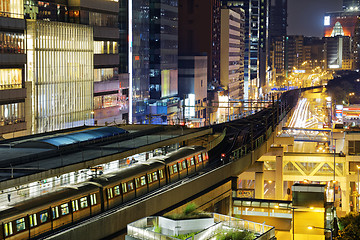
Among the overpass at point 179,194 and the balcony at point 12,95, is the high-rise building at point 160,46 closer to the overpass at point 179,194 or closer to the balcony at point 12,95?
the overpass at point 179,194

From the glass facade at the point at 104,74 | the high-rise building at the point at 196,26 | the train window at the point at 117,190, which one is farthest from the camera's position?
the high-rise building at the point at 196,26

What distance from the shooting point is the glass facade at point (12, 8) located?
203 feet

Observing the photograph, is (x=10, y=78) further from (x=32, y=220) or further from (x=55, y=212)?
(x=32, y=220)

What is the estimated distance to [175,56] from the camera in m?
126

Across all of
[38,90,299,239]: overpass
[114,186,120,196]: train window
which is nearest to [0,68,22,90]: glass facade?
[38,90,299,239]: overpass

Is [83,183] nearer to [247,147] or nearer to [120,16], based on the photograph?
[247,147]

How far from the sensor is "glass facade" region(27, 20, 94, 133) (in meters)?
68.7

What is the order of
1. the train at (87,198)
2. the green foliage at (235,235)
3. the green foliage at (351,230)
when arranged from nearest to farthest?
the green foliage at (235,235), the train at (87,198), the green foliage at (351,230)

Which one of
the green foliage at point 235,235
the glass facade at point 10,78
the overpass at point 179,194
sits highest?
the glass facade at point 10,78

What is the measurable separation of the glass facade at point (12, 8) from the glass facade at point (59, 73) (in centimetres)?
267

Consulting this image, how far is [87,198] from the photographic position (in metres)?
32.3

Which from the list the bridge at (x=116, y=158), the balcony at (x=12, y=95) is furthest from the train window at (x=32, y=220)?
the balcony at (x=12, y=95)

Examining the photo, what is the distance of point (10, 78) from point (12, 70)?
2.69 ft

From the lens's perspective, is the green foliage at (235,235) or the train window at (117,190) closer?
the green foliage at (235,235)
